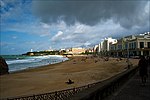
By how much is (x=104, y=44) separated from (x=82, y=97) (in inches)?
7482

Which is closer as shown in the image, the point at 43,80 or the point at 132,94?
the point at 132,94

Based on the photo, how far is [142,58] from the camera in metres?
12.6

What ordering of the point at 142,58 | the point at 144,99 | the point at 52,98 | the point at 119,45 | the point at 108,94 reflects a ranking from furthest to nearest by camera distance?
the point at 119,45 < the point at 142,58 < the point at 52,98 < the point at 108,94 < the point at 144,99

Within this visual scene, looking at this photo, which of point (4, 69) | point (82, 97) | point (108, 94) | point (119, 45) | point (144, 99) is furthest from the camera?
point (119, 45)

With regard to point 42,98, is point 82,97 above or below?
above

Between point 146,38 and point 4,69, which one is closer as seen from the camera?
point 4,69

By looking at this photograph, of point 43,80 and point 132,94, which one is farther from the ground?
point 132,94

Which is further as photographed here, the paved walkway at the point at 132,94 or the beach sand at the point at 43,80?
the beach sand at the point at 43,80

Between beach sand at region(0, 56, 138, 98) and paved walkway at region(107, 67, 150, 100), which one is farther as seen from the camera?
beach sand at region(0, 56, 138, 98)

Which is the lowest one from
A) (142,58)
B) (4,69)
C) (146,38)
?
(4,69)

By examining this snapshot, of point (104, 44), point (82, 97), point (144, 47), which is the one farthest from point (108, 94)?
point (104, 44)

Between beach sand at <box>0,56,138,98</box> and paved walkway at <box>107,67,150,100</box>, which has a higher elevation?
paved walkway at <box>107,67,150,100</box>

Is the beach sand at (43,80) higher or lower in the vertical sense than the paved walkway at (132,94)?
lower

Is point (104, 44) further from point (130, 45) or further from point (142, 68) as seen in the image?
point (142, 68)
